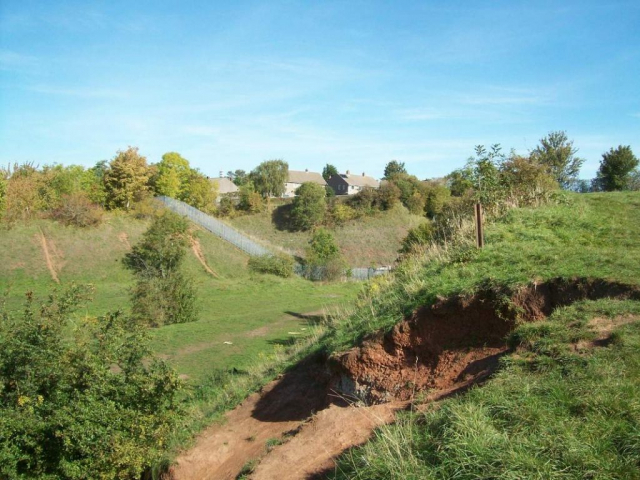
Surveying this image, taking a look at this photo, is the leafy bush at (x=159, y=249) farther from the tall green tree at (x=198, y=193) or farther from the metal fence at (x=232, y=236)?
the tall green tree at (x=198, y=193)

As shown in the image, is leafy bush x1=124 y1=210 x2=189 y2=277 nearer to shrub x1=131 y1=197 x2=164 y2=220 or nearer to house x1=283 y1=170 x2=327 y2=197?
shrub x1=131 y1=197 x2=164 y2=220

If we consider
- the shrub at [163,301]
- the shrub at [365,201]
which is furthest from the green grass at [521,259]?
the shrub at [365,201]

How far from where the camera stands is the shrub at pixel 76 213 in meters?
42.0

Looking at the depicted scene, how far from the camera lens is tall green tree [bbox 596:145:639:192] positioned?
81.5ft

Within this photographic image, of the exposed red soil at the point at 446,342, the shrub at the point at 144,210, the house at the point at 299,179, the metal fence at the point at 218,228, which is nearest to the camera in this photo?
the exposed red soil at the point at 446,342

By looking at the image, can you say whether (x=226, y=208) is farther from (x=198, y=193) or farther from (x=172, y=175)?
(x=172, y=175)

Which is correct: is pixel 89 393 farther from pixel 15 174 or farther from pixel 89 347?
pixel 15 174

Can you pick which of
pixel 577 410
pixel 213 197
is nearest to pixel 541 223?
pixel 577 410

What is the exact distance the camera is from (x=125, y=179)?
48.2 meters

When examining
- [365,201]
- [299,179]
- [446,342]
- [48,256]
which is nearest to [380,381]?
[446,342]

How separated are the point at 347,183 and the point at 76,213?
66.2 m

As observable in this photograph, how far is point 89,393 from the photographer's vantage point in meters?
8.70

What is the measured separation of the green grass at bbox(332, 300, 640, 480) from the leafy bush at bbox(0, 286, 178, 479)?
424cm

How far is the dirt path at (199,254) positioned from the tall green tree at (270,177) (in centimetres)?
2815
